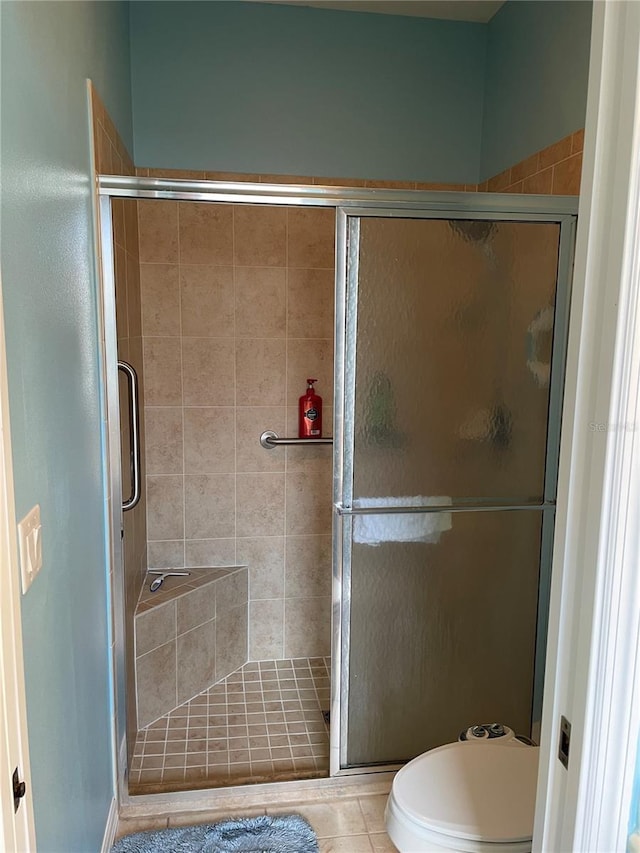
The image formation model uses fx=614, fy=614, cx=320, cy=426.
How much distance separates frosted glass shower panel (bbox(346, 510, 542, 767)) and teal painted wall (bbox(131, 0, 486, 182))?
5.72ft

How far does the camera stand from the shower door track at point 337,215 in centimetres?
175

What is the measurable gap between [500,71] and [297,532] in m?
2.26

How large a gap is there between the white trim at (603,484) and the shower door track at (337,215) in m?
1.10

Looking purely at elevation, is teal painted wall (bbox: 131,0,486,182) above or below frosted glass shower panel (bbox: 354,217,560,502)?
above

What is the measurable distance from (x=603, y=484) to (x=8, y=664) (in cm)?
79

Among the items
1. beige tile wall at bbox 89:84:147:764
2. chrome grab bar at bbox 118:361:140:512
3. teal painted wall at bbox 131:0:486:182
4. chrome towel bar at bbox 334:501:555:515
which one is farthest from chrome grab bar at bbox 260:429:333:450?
teal painted wall at bbox 131:0:486:182

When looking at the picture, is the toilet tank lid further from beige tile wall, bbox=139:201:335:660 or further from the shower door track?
beige tile wall, bbox=139:201:335:660

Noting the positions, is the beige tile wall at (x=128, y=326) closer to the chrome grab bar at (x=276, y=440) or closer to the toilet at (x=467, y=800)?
the chrome grab bar at (x=276, y=440)

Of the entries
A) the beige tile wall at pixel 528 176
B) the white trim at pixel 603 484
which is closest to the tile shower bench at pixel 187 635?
the beige tile wall at pixel 528 176

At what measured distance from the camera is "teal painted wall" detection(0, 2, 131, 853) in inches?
40.9

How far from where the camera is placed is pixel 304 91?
8.86 feet

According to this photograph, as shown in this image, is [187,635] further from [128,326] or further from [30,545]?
[30,545]

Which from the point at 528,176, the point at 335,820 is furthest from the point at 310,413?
the point at 335,820

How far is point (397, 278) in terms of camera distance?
1.87 m
